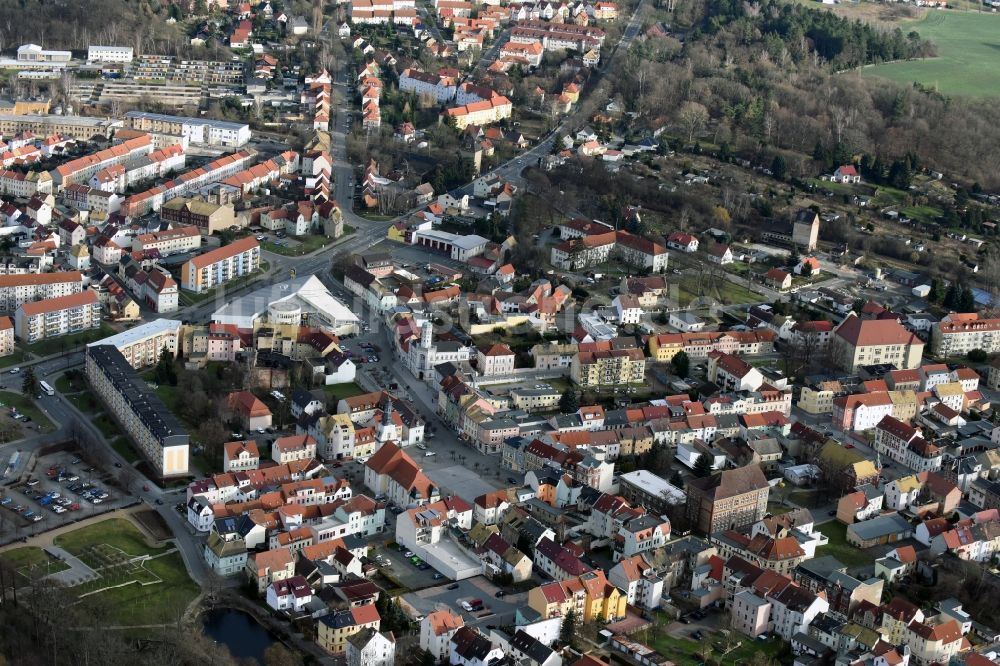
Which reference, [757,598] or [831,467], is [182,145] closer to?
[831,467]

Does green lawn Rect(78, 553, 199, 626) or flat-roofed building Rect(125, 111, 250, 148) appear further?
flat-roofed building Rect(125, 111, 250, 148)

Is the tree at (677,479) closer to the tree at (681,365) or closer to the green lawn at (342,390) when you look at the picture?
the tree at (681,365)

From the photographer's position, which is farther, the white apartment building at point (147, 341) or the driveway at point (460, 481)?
the white apartment building at point (147, 341)

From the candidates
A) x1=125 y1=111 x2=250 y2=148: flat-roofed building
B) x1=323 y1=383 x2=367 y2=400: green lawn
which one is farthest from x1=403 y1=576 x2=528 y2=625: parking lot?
x1=125 y1=111 x2=250 y2=148: flat-roofed building

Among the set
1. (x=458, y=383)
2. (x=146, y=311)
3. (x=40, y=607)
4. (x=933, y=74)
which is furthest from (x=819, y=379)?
(x=933, y=74)

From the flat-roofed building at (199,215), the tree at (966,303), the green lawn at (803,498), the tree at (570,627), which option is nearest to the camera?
the tree at (570,627)

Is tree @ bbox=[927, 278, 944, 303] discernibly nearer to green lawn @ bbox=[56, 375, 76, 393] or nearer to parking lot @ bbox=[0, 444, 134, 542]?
green lawn @ bbox=[56, 375, 76, 393]

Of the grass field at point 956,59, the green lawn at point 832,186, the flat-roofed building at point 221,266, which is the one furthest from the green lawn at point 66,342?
the grass field at point 956,59
